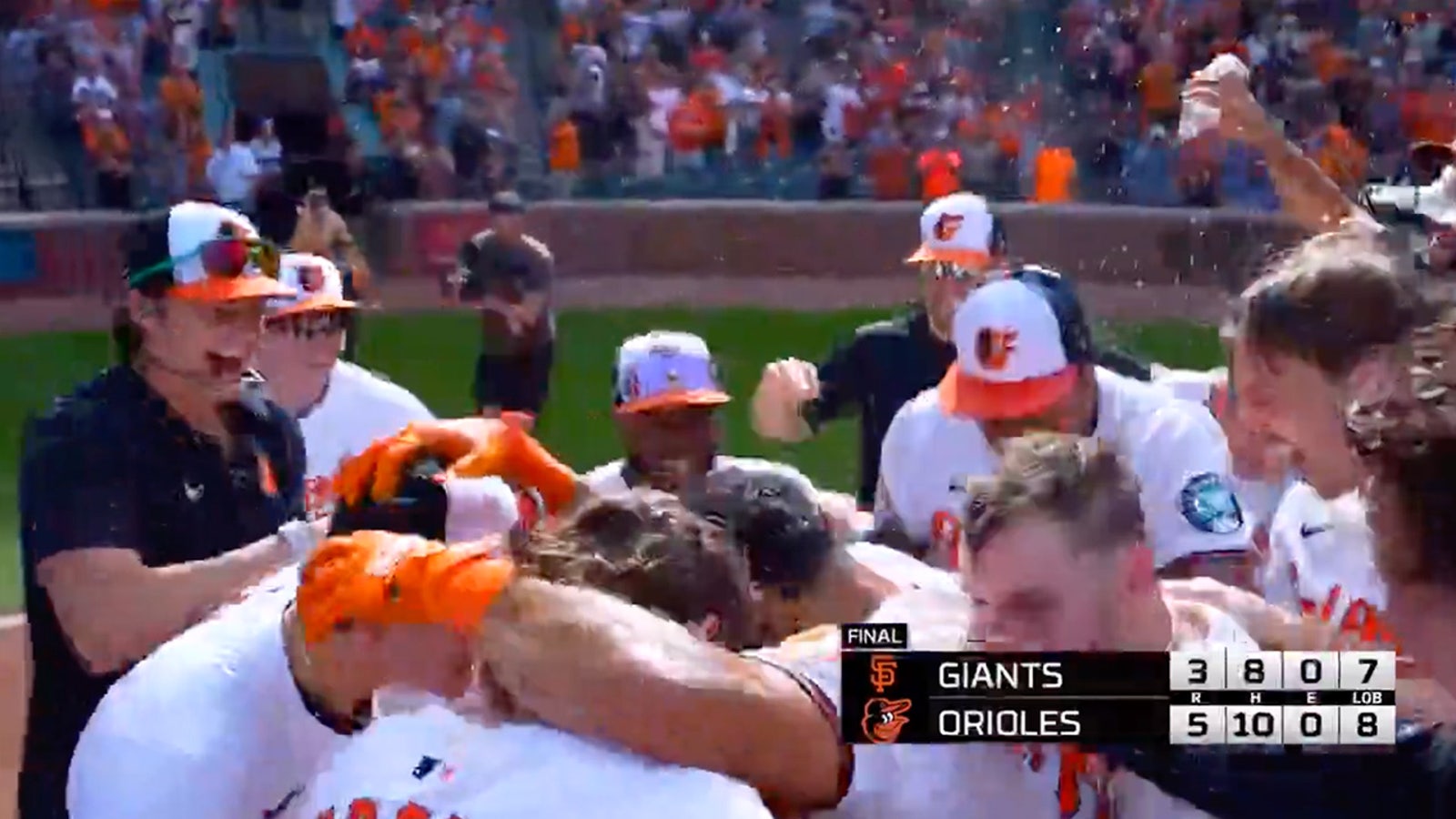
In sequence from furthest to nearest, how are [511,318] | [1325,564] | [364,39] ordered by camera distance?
[364,39]
[511,318]
[1325,564]

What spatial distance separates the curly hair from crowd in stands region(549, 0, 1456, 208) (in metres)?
8.55

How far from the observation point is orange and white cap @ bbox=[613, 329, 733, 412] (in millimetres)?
2287

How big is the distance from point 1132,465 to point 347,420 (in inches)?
50.0

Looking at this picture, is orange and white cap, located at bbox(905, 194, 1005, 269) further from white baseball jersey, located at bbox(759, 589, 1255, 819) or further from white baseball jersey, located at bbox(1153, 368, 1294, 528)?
white baseball jersey, located at bbox(759, 589, 1255, 819)

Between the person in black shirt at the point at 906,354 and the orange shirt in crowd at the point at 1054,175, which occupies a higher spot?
the orange shirt in crowd at the point at 1054,175

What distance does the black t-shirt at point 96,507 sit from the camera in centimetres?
184

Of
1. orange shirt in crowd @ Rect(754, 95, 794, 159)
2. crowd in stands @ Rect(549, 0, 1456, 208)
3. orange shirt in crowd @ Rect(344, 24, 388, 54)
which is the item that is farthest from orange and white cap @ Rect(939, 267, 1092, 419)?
orange shirt in crowd @ Rect(344, 24, 388, 54)

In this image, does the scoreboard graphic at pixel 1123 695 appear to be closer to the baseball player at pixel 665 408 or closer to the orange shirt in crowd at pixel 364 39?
the baseball player at pixel 665 408

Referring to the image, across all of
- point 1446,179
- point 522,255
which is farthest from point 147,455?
point 522,255

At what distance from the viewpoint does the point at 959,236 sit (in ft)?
10.1

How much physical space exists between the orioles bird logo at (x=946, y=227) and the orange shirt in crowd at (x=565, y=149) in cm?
750

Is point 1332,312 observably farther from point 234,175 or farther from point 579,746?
point 234,175

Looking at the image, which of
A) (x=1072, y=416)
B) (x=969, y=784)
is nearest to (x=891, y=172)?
(x=1072, y=416)

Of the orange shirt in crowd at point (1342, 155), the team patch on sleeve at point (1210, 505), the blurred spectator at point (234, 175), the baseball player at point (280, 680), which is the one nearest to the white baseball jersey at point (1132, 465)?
the team patch on sleeve at point (1210, 505)
